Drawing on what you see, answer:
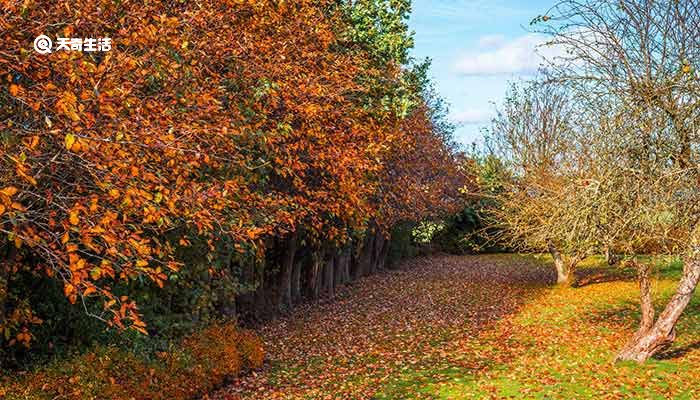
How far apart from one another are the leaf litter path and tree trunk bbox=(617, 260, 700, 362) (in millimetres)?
3362

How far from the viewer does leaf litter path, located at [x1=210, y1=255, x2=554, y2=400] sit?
15266mm

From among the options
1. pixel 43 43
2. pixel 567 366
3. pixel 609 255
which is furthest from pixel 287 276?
pixel 43 43

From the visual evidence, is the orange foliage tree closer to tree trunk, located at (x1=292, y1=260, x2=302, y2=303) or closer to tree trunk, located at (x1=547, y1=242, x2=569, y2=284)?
tree trunk, located at (x1=292, y1=260, x2=302, y2=303)

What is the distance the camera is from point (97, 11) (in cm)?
863

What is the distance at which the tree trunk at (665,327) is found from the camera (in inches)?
583

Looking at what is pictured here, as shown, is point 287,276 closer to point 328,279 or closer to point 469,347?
point 328,279

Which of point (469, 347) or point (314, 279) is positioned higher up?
point (314, 279)

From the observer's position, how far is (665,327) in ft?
50.9

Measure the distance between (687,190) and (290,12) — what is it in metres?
10.5

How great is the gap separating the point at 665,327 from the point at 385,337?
8978 mm

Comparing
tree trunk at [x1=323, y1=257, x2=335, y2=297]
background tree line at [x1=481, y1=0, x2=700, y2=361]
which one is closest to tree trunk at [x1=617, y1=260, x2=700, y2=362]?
background tree line at [x1=481, y1=0, x2=700, y2=361]

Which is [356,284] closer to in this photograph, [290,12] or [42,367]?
[290,12]

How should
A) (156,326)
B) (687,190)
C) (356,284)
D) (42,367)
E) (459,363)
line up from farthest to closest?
(356,284) < (459,363) < (156,326) < (687,190) < (42,367)

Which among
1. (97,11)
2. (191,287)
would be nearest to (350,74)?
(191,287)
